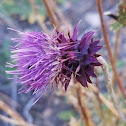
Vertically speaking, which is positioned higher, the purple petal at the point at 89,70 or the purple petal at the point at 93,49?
the purple petal at the point at 93,49

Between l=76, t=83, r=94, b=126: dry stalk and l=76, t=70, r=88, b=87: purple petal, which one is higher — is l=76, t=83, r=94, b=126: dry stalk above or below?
below

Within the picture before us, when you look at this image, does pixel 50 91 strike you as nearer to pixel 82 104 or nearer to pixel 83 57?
pixel 82 104

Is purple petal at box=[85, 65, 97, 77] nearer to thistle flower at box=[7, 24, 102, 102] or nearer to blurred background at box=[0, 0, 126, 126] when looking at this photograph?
thistle flower at box=[7, 24, 102, 102]

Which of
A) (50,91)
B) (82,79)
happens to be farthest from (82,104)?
(50,91)

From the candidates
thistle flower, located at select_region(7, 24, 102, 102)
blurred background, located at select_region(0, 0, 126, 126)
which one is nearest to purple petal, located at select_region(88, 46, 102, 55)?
thistle flower, located at select_region(7, 24, 102, 102)

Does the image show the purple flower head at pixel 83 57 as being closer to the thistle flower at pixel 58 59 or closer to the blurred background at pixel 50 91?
the thistle flower at pixel 58 59

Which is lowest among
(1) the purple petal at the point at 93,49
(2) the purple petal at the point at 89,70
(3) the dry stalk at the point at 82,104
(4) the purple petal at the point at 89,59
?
(3) the dry stalk at the point at 82,104

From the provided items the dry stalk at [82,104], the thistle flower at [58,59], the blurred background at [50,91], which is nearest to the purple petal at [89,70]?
the thistle flower at [58,59]

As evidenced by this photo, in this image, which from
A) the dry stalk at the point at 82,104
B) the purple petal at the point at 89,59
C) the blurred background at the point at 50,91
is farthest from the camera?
the blurred background at the point at 50,91

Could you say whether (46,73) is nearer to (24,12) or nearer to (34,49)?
(34,49)
